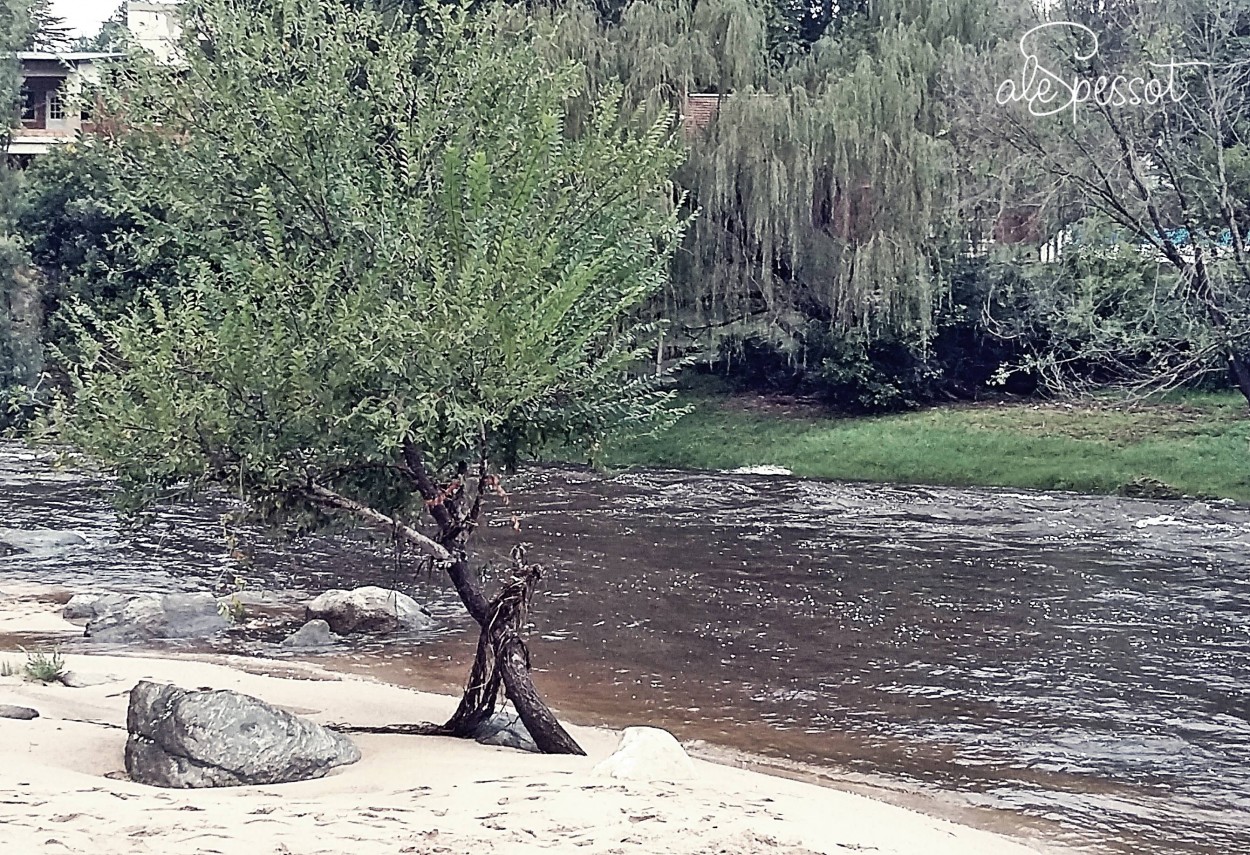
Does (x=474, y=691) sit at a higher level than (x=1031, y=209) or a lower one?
lower

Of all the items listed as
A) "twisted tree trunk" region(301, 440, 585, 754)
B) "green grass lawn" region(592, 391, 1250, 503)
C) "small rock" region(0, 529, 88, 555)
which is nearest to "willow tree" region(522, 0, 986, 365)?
"green grass lawn" region(592, 391, 1250, 503)

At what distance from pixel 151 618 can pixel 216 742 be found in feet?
26.2

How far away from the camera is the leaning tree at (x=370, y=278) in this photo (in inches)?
350

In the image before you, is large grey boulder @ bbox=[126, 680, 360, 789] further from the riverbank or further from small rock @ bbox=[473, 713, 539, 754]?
small rock @ bbox=[473, 713, 539, 754]

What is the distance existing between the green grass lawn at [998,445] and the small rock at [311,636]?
1549cm

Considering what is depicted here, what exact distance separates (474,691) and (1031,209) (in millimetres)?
26724

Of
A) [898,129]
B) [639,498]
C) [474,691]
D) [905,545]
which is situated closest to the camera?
[474,691]

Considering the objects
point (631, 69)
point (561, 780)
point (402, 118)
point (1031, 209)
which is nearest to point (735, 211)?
point (631, 69)

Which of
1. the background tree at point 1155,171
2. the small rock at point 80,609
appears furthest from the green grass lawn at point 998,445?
Result: the small rock at point 80,609

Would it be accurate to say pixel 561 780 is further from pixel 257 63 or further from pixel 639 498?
pixel 639 498

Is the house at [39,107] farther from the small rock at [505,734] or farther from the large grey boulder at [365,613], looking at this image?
the small rock at [505,734]

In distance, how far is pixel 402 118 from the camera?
9.93 meters

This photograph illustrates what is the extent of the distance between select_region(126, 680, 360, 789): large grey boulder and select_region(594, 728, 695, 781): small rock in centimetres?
185
